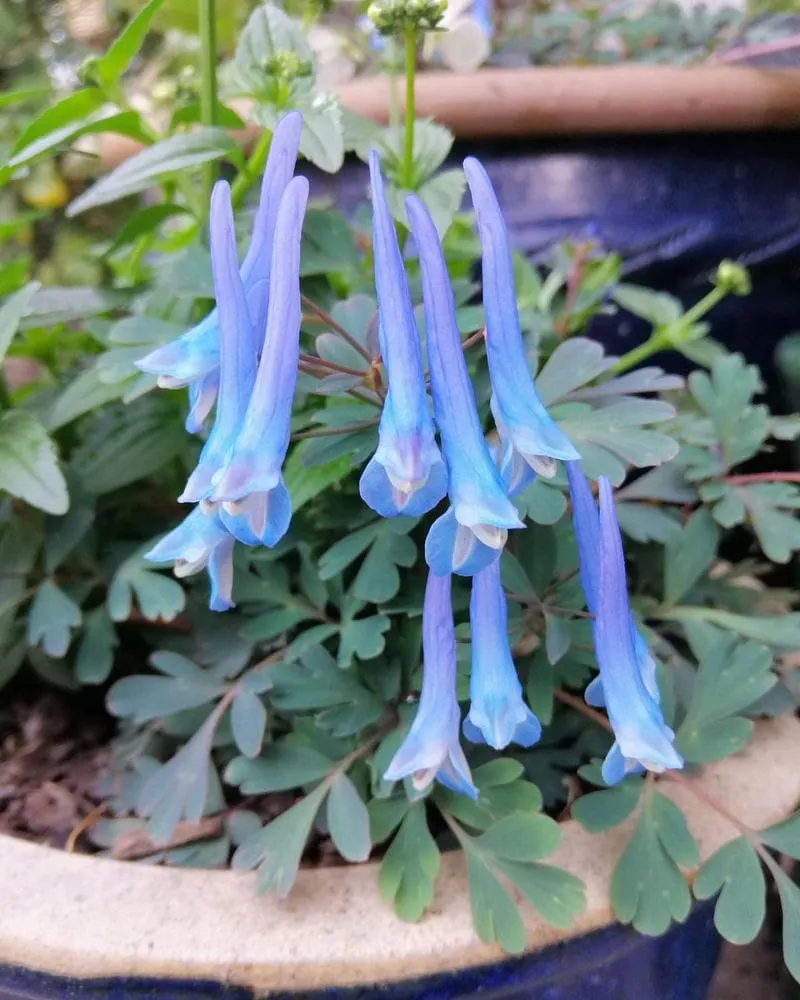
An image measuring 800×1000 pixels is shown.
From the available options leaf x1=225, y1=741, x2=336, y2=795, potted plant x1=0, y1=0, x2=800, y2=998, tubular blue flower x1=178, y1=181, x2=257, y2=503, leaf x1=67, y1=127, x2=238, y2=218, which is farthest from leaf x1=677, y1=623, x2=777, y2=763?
leaf x1=67, y1=127, x2=238, y2=218

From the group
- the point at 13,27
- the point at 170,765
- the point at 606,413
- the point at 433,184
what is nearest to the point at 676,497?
the point at 606,413

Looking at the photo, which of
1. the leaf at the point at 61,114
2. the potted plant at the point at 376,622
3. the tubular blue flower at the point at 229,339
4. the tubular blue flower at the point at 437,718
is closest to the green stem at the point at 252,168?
the potted plant at the point at 376,622

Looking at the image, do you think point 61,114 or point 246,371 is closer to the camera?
point 246,371

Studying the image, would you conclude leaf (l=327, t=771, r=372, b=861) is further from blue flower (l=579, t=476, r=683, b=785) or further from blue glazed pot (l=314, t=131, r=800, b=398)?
blue glazed pot (l=314, t=131, r=800, b=398)

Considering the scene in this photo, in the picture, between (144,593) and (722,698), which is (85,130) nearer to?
(144,593)

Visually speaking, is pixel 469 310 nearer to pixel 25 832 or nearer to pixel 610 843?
pixel 610 843

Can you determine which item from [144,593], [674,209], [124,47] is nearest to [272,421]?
[144,593]
